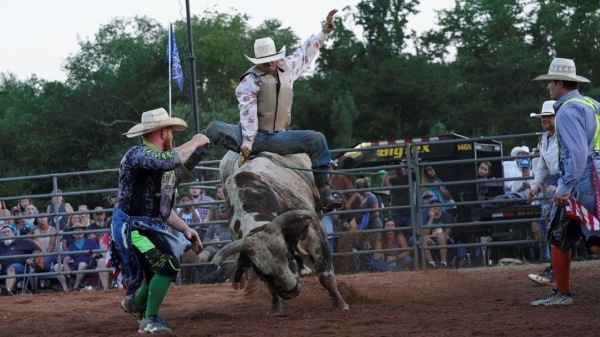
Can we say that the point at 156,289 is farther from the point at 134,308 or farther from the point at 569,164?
the point at 569,164

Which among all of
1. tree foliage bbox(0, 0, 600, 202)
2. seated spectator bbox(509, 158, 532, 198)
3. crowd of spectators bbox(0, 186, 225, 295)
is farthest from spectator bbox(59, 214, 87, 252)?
tree foliage bbox(0, 0, 600, 202)

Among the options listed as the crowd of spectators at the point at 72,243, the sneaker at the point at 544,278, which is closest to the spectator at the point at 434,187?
the crowd of spectators at the point at 72,243

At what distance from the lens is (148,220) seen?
23.6 feet

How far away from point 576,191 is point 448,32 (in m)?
48.9

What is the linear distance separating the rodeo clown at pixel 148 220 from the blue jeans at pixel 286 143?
1631 millimetres

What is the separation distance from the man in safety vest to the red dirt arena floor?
0.40m

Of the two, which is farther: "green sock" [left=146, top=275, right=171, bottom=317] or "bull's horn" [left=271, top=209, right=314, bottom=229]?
"bull's horn" [left=271, top=209, right=314, bottom=229]

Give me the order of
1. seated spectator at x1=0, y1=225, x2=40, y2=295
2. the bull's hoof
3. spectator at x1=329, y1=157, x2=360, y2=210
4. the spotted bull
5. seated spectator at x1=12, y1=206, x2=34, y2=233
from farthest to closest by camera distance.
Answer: seated spectator at x1=12, y1=206, x2=34, y2=233 → seated spectator at x1=0, y1=225, x2=40, y2=295 → spectator at x1=329, y1=157, x2=360, y2=210 → the bull's hoof → the spotted bull

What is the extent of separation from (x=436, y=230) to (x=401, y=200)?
30.5 inches

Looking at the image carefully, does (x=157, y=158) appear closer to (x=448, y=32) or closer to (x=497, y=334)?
(x=497, y=334)

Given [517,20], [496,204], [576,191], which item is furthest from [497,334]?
[517,20]

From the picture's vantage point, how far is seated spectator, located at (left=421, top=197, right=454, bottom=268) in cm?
1308

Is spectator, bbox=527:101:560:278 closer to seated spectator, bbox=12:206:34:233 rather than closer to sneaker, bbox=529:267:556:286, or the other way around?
sneaker, bbox=529:267:556:286

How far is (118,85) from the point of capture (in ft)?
146
